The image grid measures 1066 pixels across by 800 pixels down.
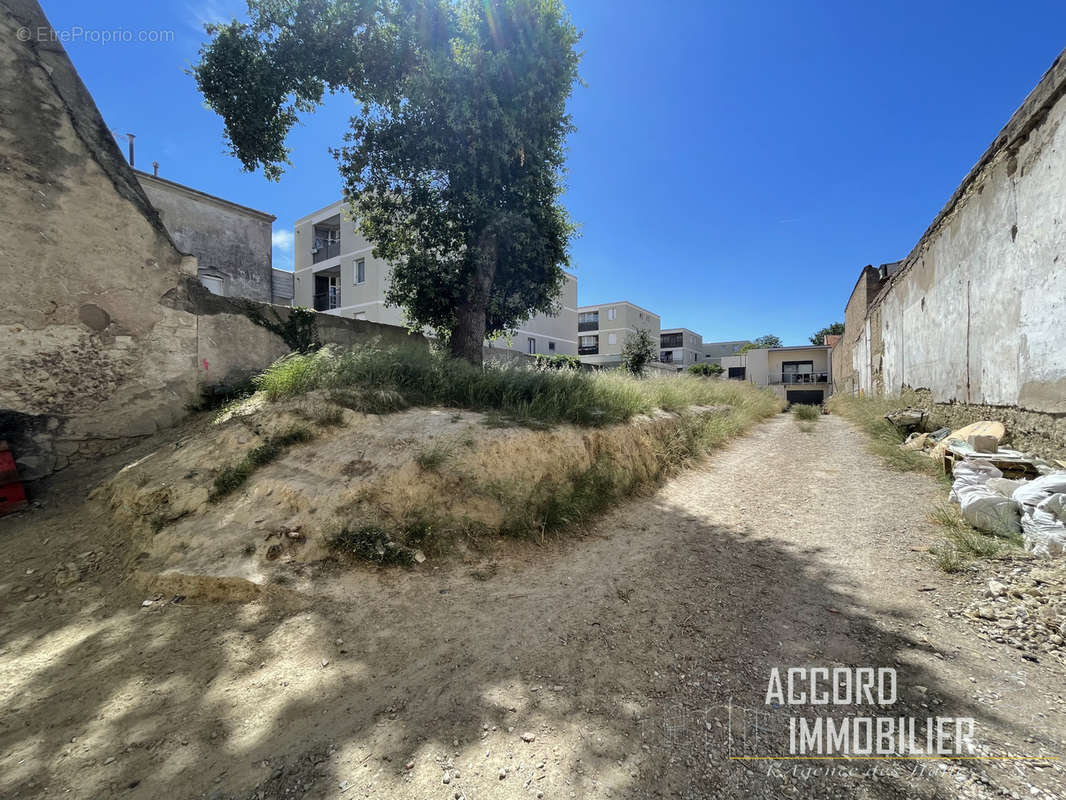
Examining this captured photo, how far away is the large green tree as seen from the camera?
6383 millimetres

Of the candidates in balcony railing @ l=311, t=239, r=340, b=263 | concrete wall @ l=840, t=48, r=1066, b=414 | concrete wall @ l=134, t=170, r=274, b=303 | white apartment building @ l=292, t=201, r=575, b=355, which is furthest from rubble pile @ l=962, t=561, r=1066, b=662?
balcony railing @ l=311, t=239, r=340, b=263

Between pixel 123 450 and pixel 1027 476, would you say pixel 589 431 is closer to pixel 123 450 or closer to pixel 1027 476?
pixel 1027 476

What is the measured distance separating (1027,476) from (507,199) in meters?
7.64

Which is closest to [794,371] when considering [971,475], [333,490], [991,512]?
[971,475]

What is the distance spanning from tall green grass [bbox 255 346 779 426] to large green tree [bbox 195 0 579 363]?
6.16 feet

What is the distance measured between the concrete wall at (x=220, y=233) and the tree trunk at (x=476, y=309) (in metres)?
10.5

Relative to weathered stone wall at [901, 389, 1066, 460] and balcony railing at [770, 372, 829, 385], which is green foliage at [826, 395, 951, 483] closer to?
weathered stone wall at [901, 389, 1066, 460]

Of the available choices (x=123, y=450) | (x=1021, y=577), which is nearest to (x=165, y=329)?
(x=123, y=450)

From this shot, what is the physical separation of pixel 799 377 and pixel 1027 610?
131ft

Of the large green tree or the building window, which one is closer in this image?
the large green tree

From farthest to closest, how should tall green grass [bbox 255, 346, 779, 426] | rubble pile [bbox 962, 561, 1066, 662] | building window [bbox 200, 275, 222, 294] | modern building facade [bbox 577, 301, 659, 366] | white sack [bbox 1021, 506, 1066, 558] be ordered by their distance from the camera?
modern building facade [bbox 577, 301, 659, 366], building window [bbox 200, 275, 222, 294], tall green grass [bbox 255, 346, 779, 426], white sack [bbox 1021, 506, 1066, 558], rubble pile [bbox 962, 561, 1066, 662]

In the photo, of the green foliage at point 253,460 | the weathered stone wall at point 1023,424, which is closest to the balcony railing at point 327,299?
the green foliage at point 253,460

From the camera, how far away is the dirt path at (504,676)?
1.54m

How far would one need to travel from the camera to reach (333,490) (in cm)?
354
